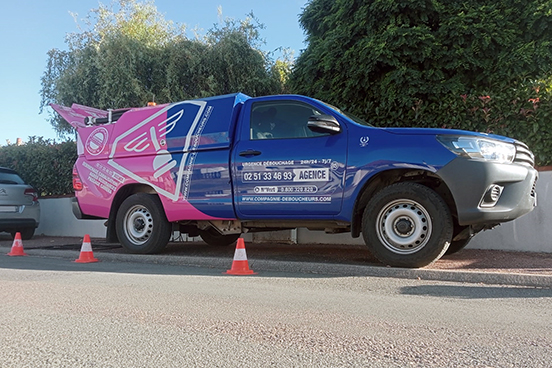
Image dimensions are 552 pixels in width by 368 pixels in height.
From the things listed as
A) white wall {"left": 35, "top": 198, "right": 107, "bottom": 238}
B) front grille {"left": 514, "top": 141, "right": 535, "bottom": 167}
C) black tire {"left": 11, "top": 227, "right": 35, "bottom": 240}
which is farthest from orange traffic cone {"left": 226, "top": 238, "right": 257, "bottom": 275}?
black tire {"left": 11, "top": 227, "right": 35, "bottom": 240}

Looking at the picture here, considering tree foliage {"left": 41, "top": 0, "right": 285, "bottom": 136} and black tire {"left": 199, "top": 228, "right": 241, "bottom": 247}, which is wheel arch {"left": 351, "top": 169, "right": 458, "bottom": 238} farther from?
tree foliage {"left": 41, "top": 0, "right": 285, "bottom": 136}

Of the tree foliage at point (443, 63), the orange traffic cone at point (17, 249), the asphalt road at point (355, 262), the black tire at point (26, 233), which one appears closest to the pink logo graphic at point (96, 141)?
the asphalt road at point (355, 262)

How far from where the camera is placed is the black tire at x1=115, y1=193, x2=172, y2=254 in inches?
271

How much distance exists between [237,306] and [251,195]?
2.40m

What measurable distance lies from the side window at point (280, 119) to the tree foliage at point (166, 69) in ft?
18.5

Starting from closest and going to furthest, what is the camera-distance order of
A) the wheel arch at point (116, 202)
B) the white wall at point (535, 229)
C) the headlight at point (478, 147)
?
the headlight at point (478, 147) → the white wall at point (535, 229) → the wheel arch at point (116, 202)

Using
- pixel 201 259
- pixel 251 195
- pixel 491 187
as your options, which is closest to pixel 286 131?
pixel 251 195

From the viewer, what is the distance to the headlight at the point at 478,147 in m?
5.05

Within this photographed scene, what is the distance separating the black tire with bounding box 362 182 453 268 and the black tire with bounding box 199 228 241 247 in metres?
3.47

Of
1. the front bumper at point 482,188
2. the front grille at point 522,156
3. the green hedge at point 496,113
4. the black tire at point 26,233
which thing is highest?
the green hedge at point 496,113

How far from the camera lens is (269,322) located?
11.1 feet

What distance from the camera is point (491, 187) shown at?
499 centimetres

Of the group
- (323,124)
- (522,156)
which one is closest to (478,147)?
(522,156)

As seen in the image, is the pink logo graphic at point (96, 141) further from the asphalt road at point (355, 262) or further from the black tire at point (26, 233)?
the black tire at point (26, 233)
